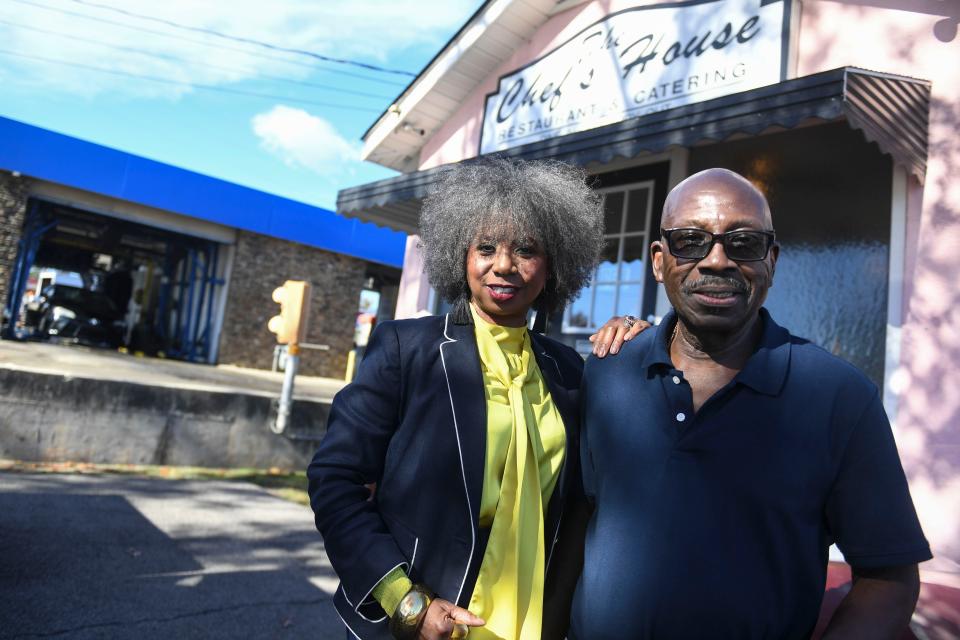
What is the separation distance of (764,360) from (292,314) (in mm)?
7545

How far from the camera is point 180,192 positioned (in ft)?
52.2

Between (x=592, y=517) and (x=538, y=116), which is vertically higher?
(x=538, y=116)

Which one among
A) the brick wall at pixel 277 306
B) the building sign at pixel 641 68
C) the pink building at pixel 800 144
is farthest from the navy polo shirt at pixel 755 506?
the brick wall at pixel 277 306

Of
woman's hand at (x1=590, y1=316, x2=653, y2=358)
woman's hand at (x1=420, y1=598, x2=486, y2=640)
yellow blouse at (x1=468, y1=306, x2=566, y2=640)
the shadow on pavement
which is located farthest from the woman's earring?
the shadow on pavement

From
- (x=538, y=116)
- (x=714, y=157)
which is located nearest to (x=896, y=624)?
(x=714, y=157)

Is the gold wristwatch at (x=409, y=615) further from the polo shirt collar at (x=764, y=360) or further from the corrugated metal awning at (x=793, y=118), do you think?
the corrugated metal awning at (x=793, y=118)

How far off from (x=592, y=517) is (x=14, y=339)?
1660 centimetres

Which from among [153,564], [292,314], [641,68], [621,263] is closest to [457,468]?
[153,564]

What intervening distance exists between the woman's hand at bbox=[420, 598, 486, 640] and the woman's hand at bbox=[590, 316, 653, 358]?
71cm

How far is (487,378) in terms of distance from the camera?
72.7 inches

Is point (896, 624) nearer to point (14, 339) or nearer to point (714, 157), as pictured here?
point (714, 157)

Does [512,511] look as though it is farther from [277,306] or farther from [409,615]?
[277,306]

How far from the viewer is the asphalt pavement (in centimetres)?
365

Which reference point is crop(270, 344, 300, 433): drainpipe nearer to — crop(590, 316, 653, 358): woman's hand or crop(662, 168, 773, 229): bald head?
crop(590, 316, 653, 358): woman's hand
